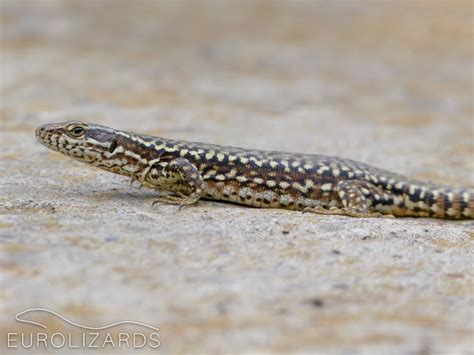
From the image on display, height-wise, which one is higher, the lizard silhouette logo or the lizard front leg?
the lizard front leg

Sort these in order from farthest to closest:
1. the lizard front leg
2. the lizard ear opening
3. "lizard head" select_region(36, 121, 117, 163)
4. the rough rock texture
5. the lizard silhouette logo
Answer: the lizard ear opening < "lizard head" select_region(36, 121, 117, 163) < the lizard front leg < the rough rock texture < the lizard silhouette logo

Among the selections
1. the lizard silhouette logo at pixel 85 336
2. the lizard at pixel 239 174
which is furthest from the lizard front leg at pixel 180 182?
the lizard silhouette logo at pixel 85 336

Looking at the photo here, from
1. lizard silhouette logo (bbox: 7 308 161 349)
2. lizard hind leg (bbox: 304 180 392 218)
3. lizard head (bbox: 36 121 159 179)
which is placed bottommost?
lizard silhouette logo (bbox: 7 308 161 349)

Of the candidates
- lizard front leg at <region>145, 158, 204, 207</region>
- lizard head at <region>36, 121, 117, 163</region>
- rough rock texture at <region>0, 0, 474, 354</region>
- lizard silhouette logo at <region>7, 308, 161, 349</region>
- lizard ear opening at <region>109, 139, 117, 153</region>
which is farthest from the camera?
lizard ear opening at <region>109, 139, 117, 153</region>

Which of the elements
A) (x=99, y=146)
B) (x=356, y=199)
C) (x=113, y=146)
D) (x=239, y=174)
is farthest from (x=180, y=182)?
(x=356, y=199)

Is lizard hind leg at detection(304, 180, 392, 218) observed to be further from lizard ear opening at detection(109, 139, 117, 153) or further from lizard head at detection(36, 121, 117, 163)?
lizard head at detection(36, 121, 117, 163)

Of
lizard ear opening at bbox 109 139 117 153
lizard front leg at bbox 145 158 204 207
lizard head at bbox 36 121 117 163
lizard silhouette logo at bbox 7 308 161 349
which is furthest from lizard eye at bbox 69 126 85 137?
lizard silhouette logo at bbox 7 308 161 349

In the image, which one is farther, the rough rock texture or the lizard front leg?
the lizard front leg
